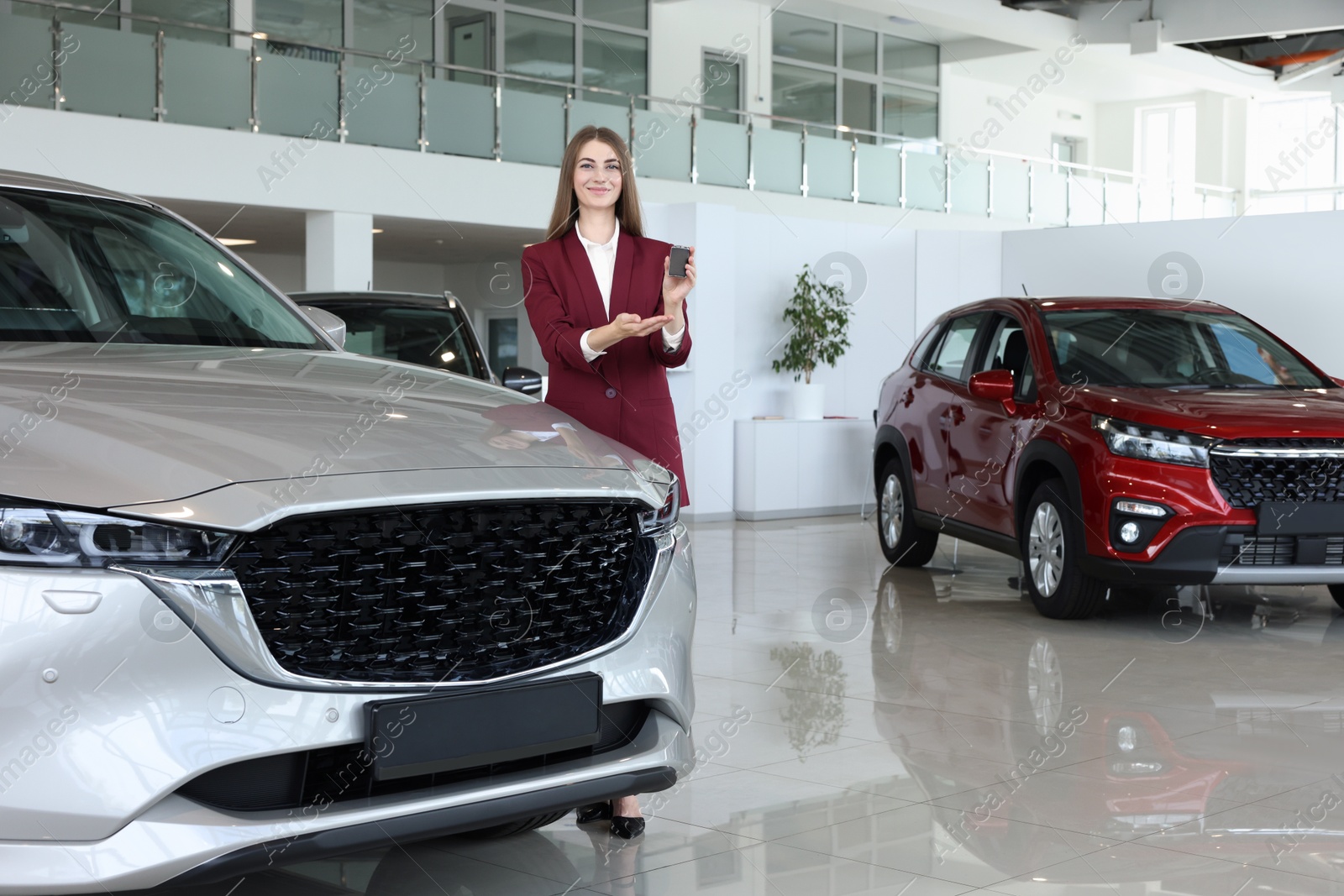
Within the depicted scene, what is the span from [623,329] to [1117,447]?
3146 millimetres

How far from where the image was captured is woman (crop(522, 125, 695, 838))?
3.27 m

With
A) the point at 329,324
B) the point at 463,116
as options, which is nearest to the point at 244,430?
the point at 329,324

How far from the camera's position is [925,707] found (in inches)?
177

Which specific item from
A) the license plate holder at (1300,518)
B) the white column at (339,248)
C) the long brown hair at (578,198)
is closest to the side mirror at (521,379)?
the long brown hair at (578,198)

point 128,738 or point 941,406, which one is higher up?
point 941,406

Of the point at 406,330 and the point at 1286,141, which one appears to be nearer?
the point at 406,330

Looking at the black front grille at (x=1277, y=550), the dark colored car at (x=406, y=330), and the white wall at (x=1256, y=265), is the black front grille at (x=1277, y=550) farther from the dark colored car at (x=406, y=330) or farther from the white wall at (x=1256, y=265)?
the white wall at (x=1256, y=265)

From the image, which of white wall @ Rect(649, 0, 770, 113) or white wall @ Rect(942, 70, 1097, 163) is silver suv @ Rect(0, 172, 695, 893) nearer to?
white wall @ Rect(649, 0, 770, 113)

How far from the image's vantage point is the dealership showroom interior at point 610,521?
6.27 ft

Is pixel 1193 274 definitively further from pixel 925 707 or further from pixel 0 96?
pixel 0 96

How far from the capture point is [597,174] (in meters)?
3.28

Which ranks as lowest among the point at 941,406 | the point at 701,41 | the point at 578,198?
the point at 941,406

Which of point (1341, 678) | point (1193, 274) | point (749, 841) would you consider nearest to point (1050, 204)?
point (1193, 274)

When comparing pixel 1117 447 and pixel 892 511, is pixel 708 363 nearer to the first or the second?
pixel 892 511
